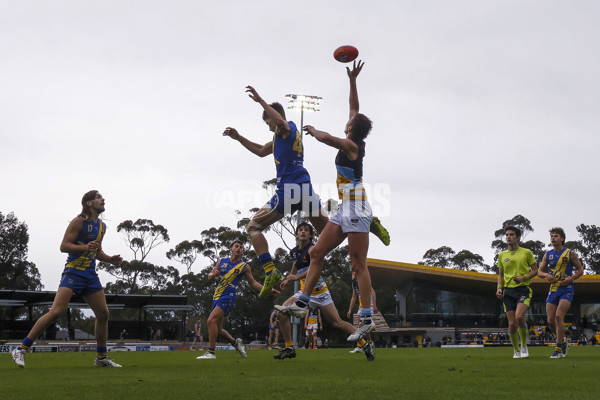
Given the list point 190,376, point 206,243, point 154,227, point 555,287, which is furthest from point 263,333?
point 190,376

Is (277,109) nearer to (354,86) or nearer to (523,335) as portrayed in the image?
(354,86)

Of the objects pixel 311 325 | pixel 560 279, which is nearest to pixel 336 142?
pixel 560 279

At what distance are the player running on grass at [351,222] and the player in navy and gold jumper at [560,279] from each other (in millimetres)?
4403

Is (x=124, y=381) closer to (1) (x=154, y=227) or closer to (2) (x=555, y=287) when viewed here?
(2) (x=555, y=287)

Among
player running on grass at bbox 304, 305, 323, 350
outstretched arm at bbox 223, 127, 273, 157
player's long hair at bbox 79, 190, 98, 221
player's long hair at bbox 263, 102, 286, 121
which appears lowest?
player running on grass at bbox 304, 305, 323, 350

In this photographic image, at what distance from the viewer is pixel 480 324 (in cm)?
5294

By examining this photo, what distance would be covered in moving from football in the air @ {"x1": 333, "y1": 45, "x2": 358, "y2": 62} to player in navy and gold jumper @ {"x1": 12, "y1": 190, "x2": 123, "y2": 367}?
3.72 m

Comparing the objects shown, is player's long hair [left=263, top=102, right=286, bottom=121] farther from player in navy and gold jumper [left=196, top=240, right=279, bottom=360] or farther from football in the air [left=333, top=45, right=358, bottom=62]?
player in navy and gold jumper [left=196, top=240, right=279, bottom=360]

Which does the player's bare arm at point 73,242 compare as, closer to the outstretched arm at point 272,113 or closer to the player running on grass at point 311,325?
the outstretched arm at point 272,113

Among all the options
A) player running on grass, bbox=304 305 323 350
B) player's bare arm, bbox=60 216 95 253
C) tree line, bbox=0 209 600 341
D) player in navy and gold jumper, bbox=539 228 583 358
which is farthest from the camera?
tree line, bbox=0 209 600 341

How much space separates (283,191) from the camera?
7.86 meters

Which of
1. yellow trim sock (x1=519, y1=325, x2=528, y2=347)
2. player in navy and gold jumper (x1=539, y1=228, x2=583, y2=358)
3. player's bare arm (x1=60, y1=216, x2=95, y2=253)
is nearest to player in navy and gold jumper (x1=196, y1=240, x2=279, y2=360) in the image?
player's bare arm (x1=60, y1=216, x2=95, y2=253)

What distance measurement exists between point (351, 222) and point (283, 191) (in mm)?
1058

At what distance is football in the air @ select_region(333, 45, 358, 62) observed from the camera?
25.7 ft
